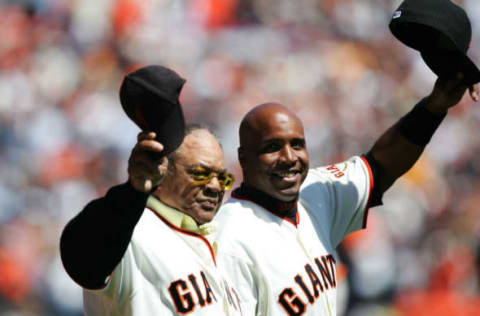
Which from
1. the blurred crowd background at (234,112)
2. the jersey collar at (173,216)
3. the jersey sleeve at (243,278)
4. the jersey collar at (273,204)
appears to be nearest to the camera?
the jersey collar at (173,216)

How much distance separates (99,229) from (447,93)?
6.44 ft

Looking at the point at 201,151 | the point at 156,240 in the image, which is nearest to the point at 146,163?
the point at 156,240

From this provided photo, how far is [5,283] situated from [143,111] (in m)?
4.66

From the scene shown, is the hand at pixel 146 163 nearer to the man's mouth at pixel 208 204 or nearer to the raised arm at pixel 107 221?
the raised arm at pixel 107 221

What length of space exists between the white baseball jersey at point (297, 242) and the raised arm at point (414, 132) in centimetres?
9

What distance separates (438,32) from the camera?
3156 millimetres

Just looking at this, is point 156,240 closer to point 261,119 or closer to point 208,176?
point 208,176

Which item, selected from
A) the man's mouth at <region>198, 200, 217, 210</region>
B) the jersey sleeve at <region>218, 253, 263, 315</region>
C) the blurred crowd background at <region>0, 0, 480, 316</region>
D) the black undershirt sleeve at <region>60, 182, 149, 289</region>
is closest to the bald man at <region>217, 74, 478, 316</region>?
the jersey sleeve at <region>218, 253, 263, 315</region>

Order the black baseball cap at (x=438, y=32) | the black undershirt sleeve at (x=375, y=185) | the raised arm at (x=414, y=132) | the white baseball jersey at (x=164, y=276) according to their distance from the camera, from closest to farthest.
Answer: the white baseball jersey at (x=164, y=276) → the black baseball cap at (x=438, y=32) → the raised arm at (x=414, y=132) → the black undershirt sleeve at (x=375, y=185)

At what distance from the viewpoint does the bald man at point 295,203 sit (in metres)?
2.99

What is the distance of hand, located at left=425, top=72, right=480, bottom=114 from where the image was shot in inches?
130

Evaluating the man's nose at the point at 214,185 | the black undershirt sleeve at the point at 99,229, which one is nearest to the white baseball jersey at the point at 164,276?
the man's nose at the point at 214,185

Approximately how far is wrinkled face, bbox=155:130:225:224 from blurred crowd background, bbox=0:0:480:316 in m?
3.63

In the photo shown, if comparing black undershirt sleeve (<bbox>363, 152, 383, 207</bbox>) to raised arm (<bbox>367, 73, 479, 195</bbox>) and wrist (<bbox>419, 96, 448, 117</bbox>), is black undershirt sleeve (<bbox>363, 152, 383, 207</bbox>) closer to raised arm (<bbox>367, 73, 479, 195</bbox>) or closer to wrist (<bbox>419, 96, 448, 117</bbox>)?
raised arm (<bbox>367, 73, 479, 195</bbox>)
